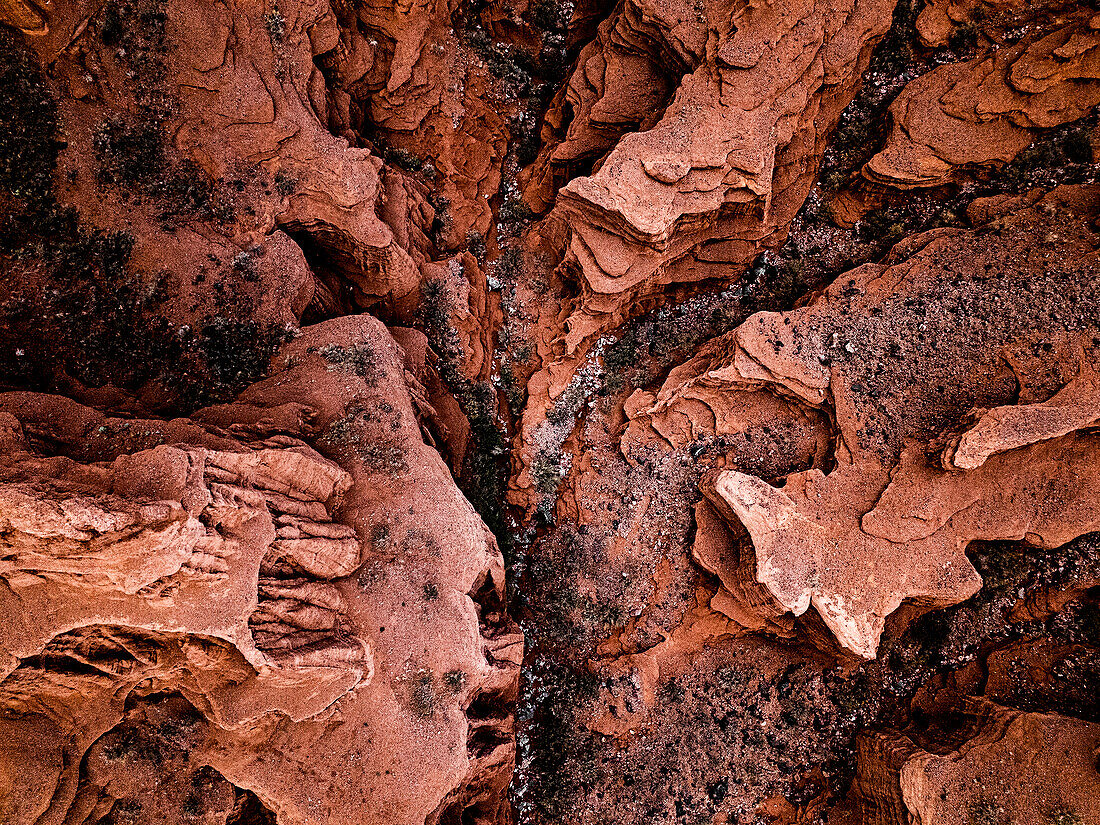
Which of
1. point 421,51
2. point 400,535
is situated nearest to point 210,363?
point 400,535

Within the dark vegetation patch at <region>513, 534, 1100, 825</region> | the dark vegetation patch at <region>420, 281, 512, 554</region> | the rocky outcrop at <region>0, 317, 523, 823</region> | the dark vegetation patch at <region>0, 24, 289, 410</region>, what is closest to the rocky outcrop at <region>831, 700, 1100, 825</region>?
the dark vegetation patch at <region>513, 534, 1100, 825</region>

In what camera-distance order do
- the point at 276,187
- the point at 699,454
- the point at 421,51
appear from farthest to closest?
1. the point at 421,51
2. the point at 699,454
3. the point at 276,187

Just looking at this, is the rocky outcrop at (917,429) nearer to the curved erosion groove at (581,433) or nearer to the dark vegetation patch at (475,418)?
the curved erosion groove at (581,433)

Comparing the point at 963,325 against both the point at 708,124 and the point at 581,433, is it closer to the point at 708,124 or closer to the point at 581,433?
the point at 708,124

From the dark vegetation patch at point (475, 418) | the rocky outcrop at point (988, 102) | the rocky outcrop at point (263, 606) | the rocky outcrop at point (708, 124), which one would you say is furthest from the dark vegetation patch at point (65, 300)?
the rocky outcrop at point (988, 102)

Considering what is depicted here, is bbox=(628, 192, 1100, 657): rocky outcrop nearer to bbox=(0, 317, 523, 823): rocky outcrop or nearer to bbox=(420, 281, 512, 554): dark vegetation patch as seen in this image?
bbox=(420, 281, 512, 554): dark vegetation patch

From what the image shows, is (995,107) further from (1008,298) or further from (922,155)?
(1008,298)
